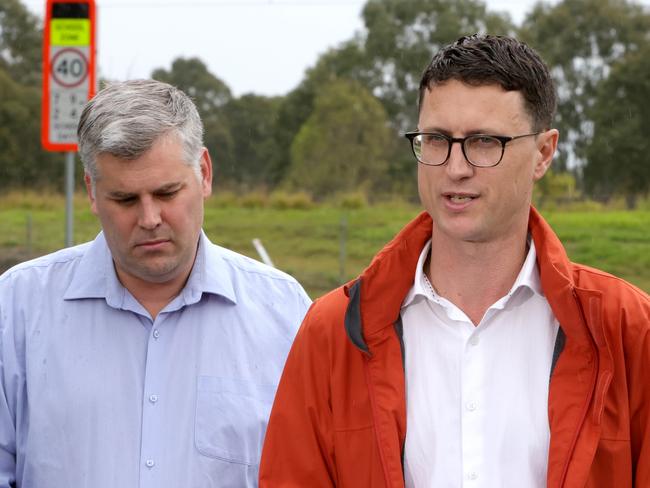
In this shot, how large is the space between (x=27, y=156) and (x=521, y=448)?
3104 cm

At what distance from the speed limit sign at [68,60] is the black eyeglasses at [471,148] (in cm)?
494

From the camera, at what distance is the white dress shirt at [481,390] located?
2.62 meters

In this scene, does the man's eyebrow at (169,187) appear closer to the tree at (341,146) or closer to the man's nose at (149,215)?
the man's nose at (149,215)

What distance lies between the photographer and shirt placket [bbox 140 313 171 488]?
10.1ft

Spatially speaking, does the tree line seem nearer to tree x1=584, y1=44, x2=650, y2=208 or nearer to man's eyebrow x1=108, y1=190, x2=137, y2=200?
tree x1=584, y1=44, x2=650, y2=208

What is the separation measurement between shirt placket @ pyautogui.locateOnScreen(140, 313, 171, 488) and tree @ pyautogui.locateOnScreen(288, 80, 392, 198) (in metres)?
27.1

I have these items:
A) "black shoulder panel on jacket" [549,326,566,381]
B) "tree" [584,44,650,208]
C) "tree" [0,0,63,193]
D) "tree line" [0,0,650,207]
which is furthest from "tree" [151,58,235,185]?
"black shoulder panel on jacket" [549,326,566,381]

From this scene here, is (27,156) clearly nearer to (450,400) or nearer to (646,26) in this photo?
(646,26)

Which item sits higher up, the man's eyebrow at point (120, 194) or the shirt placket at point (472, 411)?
the man's eyebrow at point (120, 194)

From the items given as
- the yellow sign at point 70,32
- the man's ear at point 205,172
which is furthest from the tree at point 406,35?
the man's ear at point 205,172

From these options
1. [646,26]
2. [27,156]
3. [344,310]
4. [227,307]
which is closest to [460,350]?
[344,310]

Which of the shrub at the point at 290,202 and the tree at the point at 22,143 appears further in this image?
the tree at the point at 22,143

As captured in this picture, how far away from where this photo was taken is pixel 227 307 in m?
3.32

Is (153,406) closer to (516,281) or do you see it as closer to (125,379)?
(125,379)
